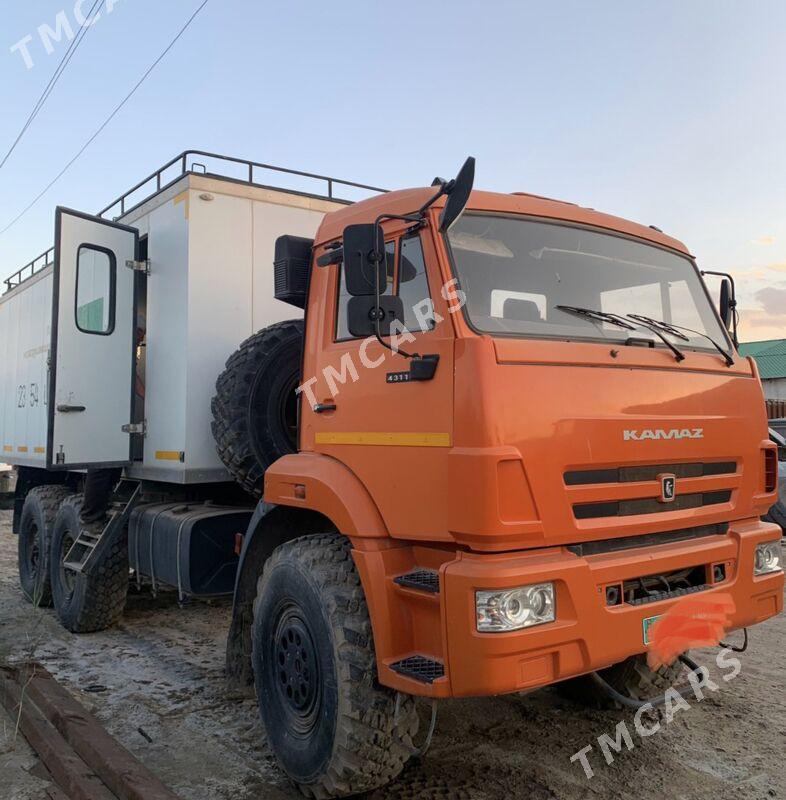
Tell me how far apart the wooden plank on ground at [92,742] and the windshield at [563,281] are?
8.41ft

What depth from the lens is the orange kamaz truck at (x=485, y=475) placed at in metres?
2.93

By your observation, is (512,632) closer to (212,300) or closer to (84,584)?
(212,300)

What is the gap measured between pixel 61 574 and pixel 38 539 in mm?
905

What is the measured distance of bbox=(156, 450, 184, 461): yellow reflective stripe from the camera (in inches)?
214

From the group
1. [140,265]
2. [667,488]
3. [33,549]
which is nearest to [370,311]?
[667,488]

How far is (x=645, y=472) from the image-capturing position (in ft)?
10.8

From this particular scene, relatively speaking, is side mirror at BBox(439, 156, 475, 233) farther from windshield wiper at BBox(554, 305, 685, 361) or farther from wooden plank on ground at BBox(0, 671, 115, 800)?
wooden plank on ground at BBox(0, 671, 115, 800)

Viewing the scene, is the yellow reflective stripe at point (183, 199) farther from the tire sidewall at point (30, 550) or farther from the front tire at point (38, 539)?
the tire sidewall at point (30, 550)

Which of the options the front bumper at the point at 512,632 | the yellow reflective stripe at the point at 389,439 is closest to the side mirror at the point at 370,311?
the yellow reflective stripe at the point at 389,439

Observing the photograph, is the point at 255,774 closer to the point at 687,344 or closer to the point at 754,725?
the point at 754,725

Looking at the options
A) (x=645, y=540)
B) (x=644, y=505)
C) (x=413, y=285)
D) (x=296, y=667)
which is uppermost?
(x=413, y=285)

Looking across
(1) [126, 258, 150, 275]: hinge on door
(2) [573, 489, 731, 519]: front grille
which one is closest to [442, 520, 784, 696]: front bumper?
(2) [573, 489, 731, 519]: front grille

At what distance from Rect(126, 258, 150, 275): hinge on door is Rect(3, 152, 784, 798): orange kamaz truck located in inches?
84.3

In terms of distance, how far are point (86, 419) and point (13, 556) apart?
616 centimetres
